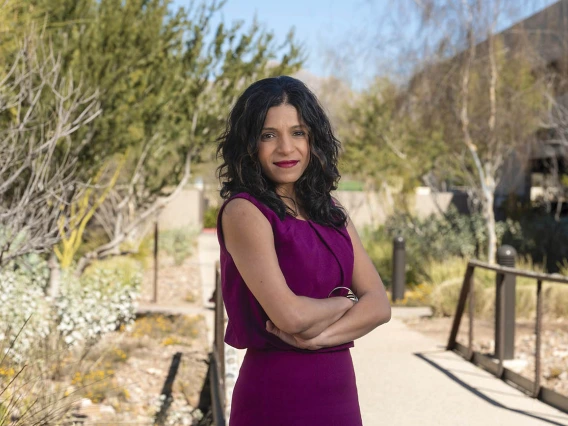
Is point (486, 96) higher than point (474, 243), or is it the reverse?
point (486, 96)

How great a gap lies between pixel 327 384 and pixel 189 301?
35.3ft

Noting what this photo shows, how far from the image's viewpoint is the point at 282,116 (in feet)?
7.22

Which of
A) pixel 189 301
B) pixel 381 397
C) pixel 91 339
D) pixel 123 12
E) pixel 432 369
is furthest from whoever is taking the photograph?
pixel 189 301

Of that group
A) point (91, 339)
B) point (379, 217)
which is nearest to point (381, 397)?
point (91, 339)

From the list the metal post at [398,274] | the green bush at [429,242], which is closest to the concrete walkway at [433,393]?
the metal post at [398,274]

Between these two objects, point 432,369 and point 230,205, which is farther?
point 432,369

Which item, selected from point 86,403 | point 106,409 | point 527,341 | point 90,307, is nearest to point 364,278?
point 86,403

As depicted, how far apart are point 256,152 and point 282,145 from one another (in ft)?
0.25

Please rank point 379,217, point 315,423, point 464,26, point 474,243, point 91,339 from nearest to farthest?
point 315,423 < point 91,339 < point 464,26 < point 474,243 < point 379,217

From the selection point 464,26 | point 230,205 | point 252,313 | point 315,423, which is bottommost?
point 315,423

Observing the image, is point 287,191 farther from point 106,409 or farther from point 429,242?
point 429,242

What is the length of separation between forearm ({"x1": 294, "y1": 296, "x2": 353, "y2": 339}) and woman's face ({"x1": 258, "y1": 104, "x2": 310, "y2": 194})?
353 mm

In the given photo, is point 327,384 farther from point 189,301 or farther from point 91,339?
point 189,301

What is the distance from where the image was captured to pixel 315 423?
2.08 m
